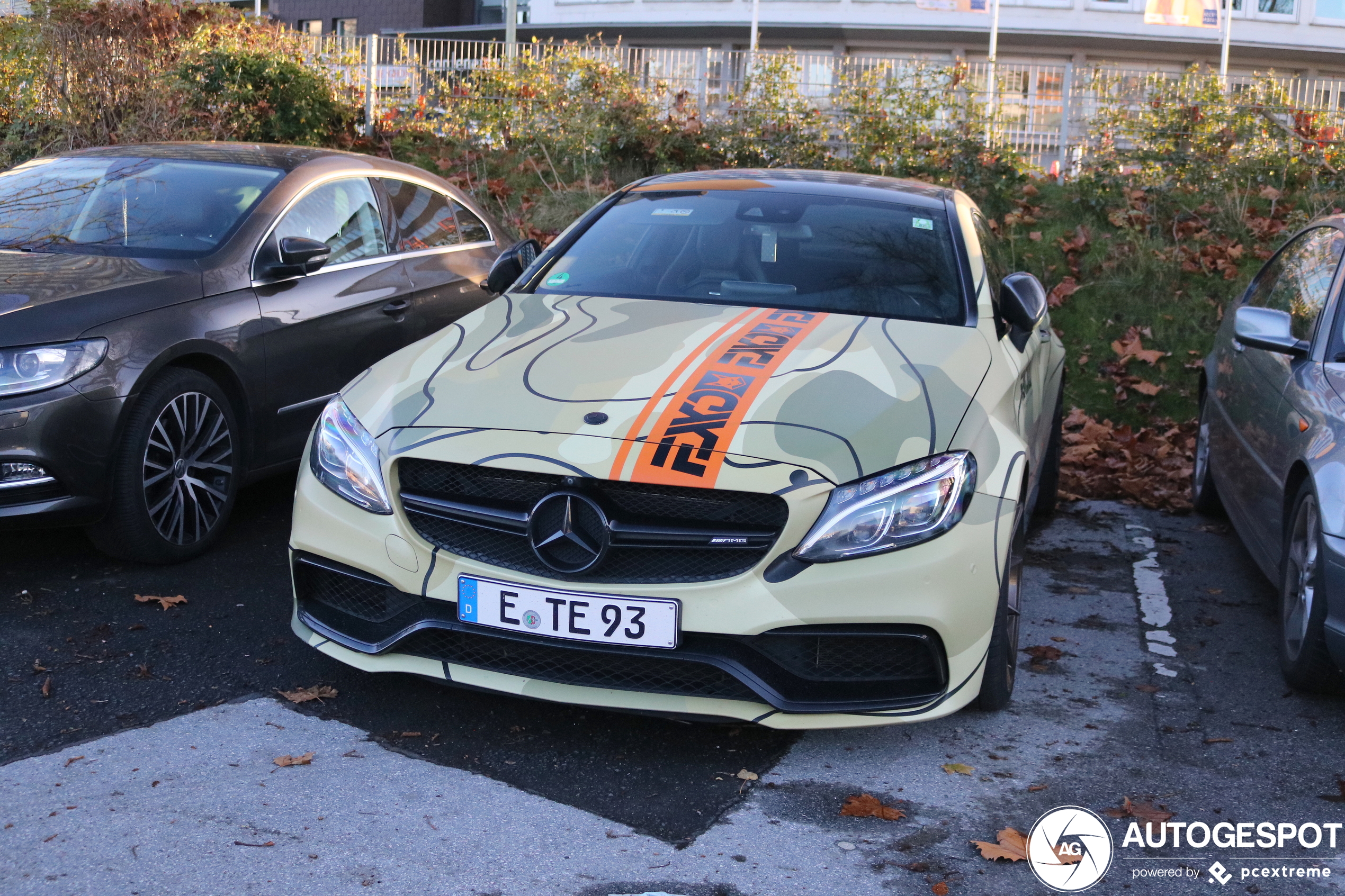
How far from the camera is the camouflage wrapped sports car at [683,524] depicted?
10.3ft

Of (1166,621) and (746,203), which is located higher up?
(746,203)

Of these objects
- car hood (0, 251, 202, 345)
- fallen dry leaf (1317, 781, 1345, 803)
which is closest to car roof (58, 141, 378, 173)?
car hood (0, 251, 202, 345)

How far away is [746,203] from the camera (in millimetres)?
4863

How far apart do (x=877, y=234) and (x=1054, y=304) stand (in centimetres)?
519

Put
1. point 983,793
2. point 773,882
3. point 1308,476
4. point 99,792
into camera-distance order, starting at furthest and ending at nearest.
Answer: point 1308,476
point 983,793
point 99,792
point 773,882

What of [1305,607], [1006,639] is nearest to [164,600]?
[1006,639]

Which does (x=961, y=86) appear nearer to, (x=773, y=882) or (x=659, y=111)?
(x=659, y=111)

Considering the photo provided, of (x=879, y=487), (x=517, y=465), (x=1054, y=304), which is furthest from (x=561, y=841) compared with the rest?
(x=1054, y=304)

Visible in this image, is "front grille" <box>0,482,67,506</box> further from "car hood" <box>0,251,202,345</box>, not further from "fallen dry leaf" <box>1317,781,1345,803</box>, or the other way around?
"fallen dry leaf" <box>1317,781,1345,803</box>

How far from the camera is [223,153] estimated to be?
19.0ft

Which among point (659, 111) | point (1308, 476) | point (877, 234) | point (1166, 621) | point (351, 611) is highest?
point (659, 111)

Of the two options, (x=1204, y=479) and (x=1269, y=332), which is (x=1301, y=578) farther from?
(x=1204, y=479)

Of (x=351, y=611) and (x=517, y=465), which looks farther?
(x=351, y=611)

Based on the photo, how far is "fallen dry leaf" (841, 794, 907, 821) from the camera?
3082 millimetres
